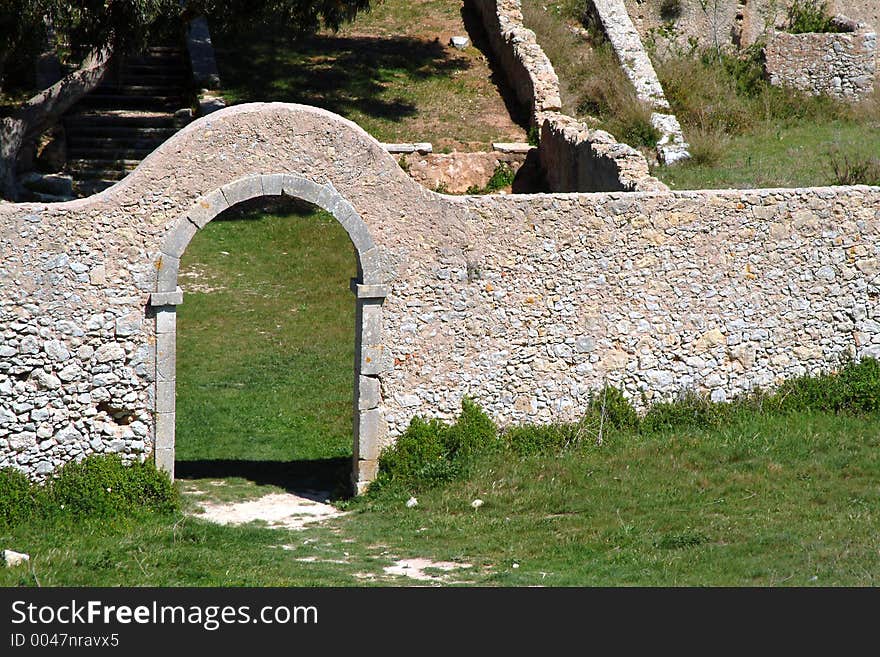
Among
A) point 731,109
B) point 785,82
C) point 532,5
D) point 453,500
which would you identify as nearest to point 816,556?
point 453,500

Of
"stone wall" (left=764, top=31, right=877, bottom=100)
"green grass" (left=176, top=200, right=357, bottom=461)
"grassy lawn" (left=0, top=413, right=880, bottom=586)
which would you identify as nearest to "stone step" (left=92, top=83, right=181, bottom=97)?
"green grass" (left=176, top=200, right=357, bottom=461)

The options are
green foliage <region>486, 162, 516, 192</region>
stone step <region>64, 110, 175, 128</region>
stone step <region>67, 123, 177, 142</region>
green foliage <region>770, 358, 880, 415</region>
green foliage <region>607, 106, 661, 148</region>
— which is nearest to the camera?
green foliage <region>770, 358, 880, 415</region>

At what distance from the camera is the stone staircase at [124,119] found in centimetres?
2064

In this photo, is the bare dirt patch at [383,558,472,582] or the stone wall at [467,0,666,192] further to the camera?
the stone wall at [467,0,666,192]

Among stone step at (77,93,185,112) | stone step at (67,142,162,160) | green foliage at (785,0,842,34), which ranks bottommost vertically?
stone step at (67,142,162,160)

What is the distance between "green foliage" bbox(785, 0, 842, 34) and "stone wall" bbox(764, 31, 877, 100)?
5.62 ft

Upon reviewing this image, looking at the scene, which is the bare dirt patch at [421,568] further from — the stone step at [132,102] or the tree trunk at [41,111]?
the stone step at [132,102]

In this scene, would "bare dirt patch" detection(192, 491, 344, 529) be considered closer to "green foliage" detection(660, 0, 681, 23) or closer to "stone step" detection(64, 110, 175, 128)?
"stone step" detection(64, 110, 175, 128)

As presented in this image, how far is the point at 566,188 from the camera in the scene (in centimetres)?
1859

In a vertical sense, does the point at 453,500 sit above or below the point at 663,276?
below

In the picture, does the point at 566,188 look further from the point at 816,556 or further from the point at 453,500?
the point at 816,556

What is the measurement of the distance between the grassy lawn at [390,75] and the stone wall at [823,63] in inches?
229

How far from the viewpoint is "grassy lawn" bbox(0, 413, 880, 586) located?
8.95 metres

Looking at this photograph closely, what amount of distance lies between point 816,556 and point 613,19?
58.5ft
